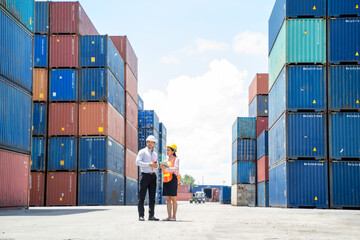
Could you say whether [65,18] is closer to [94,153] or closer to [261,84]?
[94,153]

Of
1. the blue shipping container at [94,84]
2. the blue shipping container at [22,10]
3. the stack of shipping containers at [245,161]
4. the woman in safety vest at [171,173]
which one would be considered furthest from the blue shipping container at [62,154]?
the woman in safety vest at [171,173]

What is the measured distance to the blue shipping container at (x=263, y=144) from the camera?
3734 cm

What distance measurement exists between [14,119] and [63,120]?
444 inches

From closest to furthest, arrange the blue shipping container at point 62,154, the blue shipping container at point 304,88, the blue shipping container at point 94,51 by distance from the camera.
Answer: the blue shipping container at point 304,88 → the blue shipping container at point 62,154 → the blue shipping container at point 94,51

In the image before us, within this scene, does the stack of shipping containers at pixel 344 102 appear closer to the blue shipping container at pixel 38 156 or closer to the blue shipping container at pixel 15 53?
the blue shipping container at pixel 15 53

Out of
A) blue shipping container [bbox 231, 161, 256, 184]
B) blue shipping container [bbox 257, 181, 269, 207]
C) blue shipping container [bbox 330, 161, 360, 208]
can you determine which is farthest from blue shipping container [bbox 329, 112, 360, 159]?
blue shipping container [bbox 231, 161, 256, 184]

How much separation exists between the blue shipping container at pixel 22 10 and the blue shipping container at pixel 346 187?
1491cm

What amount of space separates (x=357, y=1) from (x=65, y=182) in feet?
60.1

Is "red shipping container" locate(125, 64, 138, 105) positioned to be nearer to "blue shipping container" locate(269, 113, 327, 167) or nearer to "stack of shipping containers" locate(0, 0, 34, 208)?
"blue shipping container" locate(269, 113, 327, 167)

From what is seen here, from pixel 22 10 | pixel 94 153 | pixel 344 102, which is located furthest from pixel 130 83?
pixel 22 10

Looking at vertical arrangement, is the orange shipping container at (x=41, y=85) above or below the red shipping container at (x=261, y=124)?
above

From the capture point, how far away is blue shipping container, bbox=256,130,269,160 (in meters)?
37.3

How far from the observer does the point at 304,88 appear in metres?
25.2

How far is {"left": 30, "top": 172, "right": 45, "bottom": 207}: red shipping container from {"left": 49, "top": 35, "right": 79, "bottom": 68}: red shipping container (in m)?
6.40
